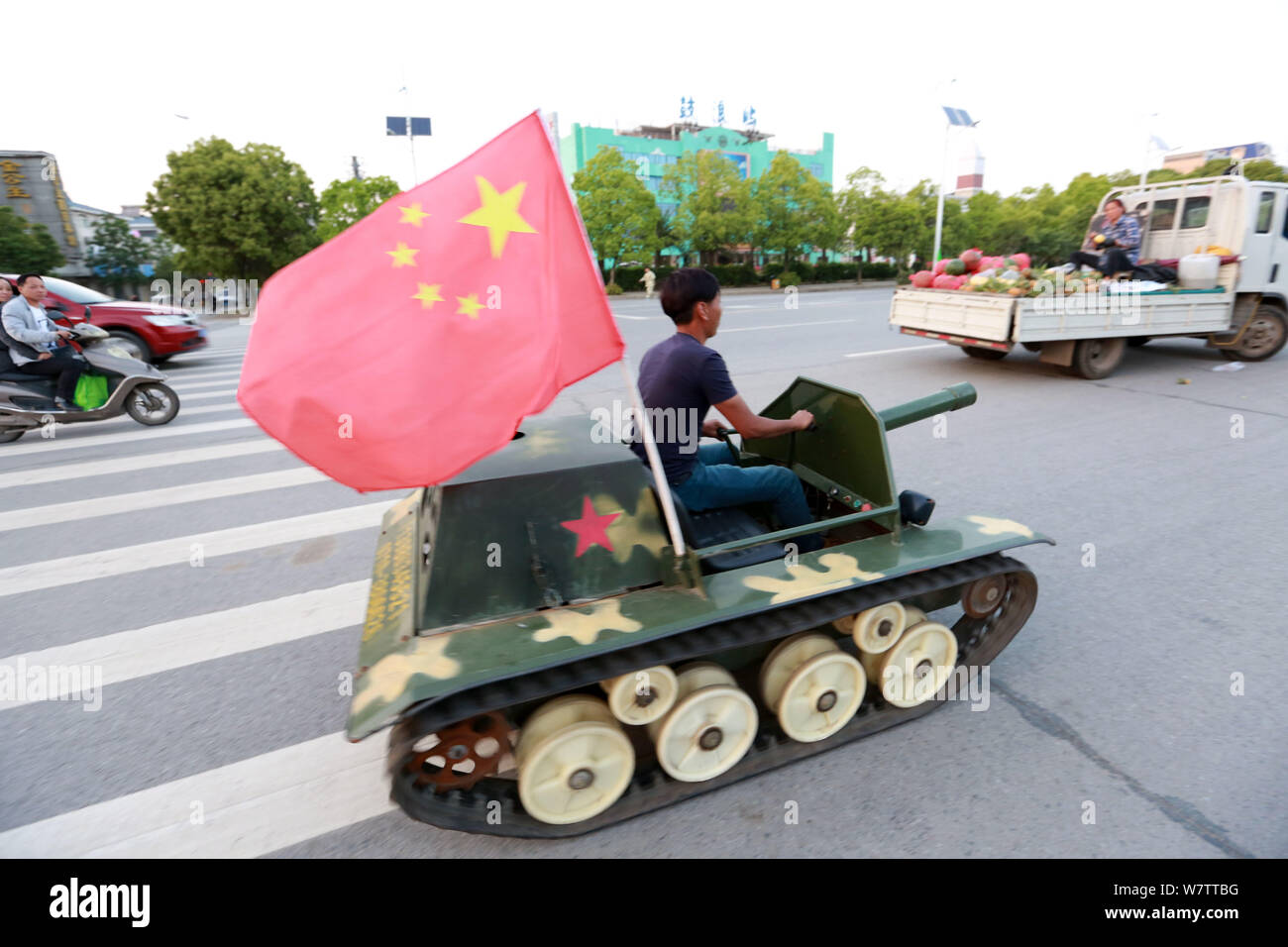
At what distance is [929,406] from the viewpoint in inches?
133

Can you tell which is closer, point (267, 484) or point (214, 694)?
point (214, 694)

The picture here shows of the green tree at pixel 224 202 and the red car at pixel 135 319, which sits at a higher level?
the green tree at pixel 224 202

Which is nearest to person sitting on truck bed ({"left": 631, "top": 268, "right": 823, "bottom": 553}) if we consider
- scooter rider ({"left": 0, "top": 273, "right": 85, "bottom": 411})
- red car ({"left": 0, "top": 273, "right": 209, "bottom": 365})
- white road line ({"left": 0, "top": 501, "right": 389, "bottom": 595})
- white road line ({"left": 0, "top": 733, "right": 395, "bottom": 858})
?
white road line ({"left": 0, "top": 733, "right": 395, "bottom": 858})

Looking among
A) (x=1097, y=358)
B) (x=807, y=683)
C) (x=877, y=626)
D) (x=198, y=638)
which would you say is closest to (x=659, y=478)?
(x=807, y=683)

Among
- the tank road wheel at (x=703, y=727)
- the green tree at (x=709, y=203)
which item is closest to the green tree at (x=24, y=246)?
the green tree at (x=709, y=203)

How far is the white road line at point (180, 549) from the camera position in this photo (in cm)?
455

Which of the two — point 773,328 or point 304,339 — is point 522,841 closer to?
point 304,339

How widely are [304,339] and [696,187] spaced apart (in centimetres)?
4132

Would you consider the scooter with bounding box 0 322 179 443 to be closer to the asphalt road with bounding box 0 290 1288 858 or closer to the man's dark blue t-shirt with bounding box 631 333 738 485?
the asphalt road with bounding box 0 290 1288 858

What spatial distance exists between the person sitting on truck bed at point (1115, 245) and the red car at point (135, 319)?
546 inches

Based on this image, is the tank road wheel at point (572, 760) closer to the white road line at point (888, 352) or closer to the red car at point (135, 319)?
the white road line at point (888, 352)

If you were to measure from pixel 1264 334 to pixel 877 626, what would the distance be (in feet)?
36.0
